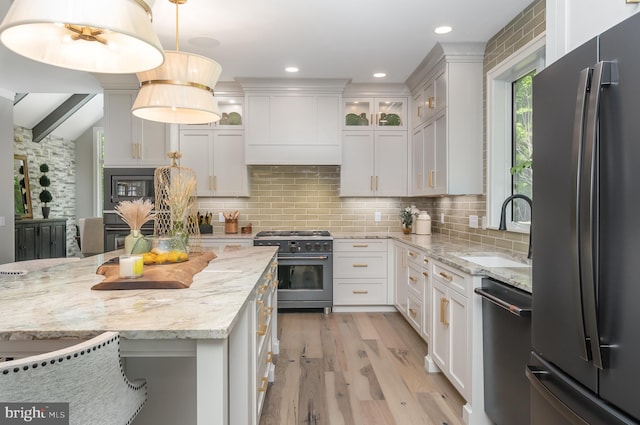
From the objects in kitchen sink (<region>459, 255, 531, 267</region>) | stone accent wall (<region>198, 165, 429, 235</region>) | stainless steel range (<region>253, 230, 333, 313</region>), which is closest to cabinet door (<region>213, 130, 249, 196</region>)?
stone accent wall (<region>198, 165, 429, 235</region>)

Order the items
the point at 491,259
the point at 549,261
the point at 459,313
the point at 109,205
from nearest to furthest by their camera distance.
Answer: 1. the point at 549,261
2. the point at 459,313
3. the point at 491,259
4. the point at 109,205

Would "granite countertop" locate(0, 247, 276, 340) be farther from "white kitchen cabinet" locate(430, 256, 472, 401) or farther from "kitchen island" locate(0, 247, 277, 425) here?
"white kitchen cabinet" locate(430, 256, 472, 401)

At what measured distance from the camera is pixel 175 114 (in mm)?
2514

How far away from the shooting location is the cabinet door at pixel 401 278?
12.8 feet

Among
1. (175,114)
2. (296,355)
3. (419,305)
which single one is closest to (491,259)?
(419,305)

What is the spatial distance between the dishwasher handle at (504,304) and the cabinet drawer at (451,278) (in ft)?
0.51

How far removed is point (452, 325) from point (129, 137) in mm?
3893

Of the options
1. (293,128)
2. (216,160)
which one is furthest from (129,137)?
(293,128)

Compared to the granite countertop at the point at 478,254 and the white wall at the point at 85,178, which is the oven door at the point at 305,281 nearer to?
the granite countertop at the point at 478,254

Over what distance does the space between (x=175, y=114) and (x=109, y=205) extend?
234cm

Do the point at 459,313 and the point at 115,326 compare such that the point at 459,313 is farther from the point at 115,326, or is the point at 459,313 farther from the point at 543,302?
the point at 115,326

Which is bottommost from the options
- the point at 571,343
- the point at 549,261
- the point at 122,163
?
the point at 571,343

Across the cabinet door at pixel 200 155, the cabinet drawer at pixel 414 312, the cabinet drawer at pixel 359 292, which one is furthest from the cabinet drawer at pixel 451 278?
the cabinet door at pixel 200 155

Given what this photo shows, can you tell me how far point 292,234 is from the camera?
14.8 ft
